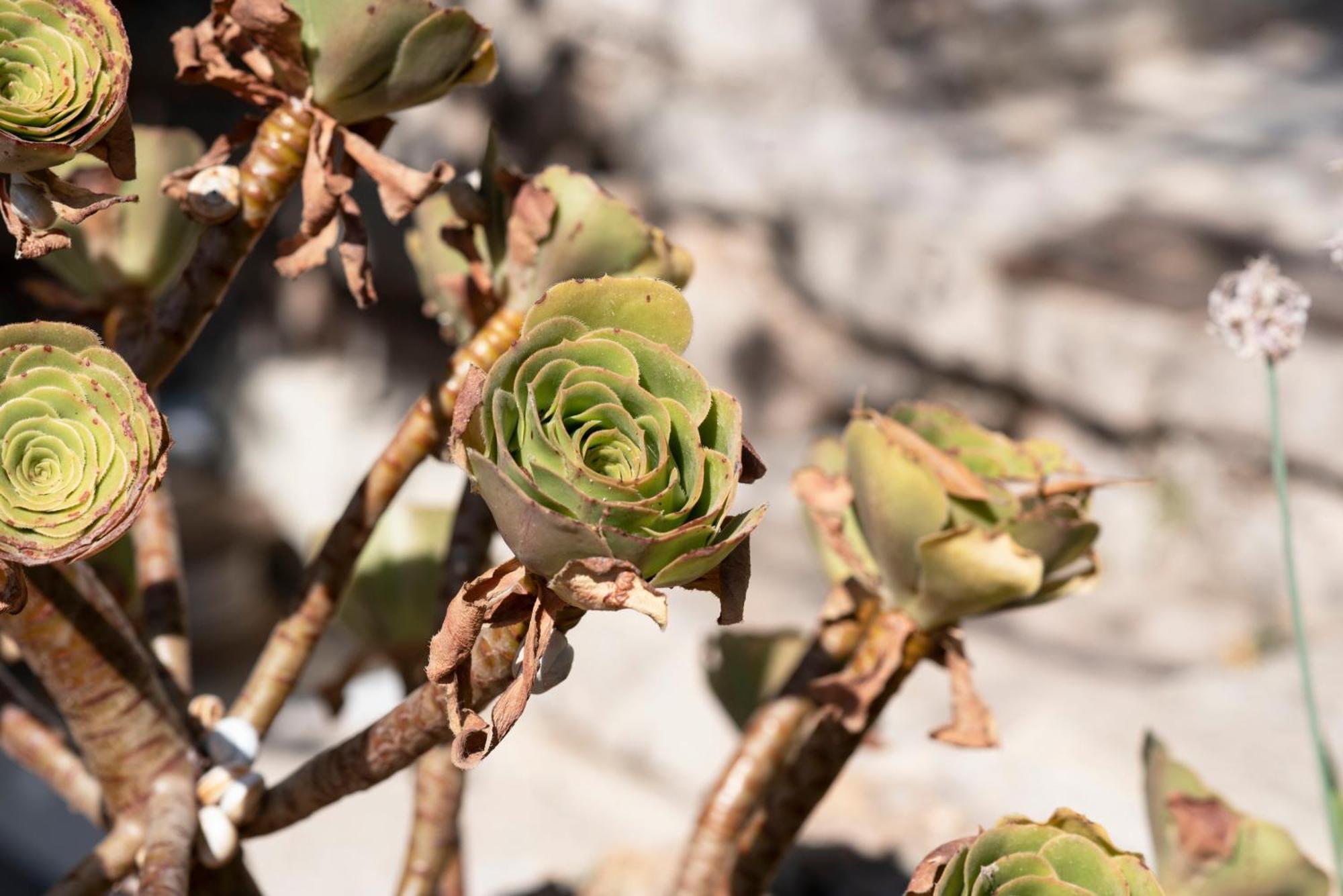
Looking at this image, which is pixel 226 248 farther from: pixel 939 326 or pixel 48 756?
pixel 939 326

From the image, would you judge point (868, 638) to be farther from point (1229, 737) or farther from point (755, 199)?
point (755, 199)

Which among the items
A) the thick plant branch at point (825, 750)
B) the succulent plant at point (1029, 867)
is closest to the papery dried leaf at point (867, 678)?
the thick plant branch at point (825, 750)

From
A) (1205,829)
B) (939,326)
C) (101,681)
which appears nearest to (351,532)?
(101,681)

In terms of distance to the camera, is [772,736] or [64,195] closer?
[64,195]

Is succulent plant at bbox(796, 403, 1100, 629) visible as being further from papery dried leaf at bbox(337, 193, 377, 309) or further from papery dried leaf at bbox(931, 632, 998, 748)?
papery dried leaf at bbox(337, 193, 377, 309)

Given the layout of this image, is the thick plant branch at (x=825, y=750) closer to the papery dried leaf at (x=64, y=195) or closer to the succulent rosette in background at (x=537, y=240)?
the succulent rosette in background at (x=537, y=240)
